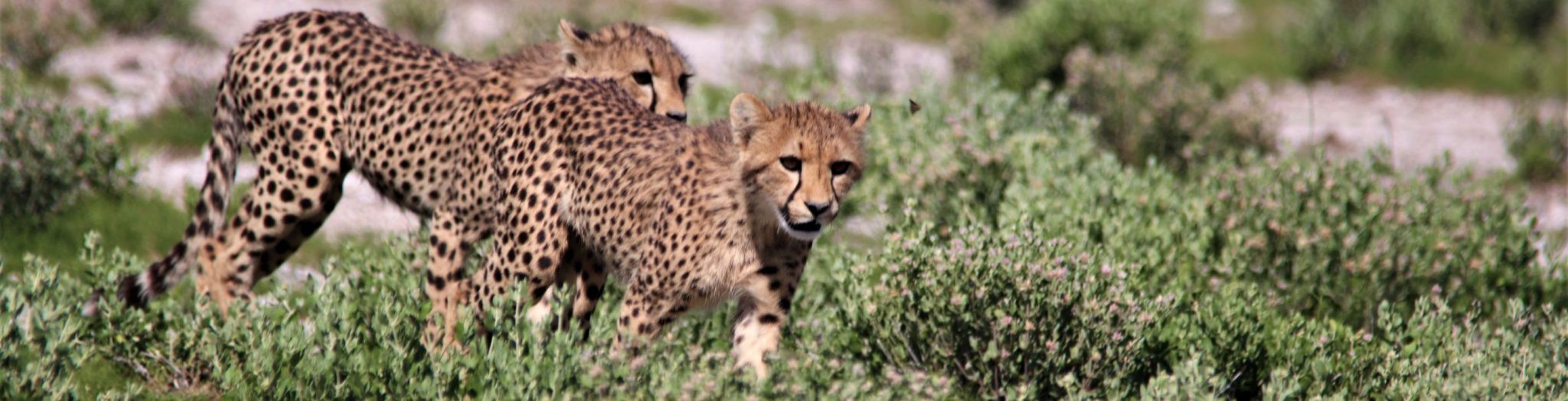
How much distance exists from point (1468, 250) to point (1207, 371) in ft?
10.1

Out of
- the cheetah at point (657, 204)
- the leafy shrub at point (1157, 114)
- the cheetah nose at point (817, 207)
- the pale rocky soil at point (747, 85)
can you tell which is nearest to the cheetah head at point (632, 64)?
the cheetah at point (657, 204)

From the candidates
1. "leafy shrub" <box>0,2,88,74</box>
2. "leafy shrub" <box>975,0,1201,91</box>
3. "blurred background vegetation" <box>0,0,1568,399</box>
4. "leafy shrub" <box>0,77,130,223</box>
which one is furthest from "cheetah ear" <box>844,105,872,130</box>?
"leafy shrub" <box>975,0,1201,91</box>

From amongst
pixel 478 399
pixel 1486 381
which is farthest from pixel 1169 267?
pixel 478 399

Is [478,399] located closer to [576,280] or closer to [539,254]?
[539,254]

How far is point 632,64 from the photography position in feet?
19.5

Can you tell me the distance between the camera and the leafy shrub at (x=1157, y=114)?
10.3 m

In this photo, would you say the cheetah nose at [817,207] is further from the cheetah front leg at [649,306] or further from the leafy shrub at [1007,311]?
the leafy shrub at [1007,311]

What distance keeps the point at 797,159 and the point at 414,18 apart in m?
9.15

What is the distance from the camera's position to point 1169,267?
21.5ft

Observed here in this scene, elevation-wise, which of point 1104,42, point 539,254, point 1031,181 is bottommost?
point 1104,42

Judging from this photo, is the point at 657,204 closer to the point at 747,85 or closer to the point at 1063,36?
the point at 747,85

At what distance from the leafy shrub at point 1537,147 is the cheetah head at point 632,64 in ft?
26.9

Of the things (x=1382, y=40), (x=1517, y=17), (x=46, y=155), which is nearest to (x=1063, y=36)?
(x=1382, y=40)

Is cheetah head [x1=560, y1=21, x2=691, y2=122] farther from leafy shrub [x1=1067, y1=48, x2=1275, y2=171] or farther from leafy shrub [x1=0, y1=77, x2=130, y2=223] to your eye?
leafy shrub [x1=1067, y1=48, x2=1275, y2=171]
